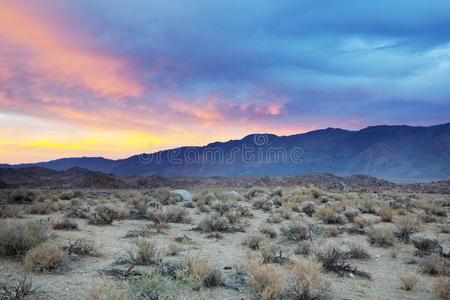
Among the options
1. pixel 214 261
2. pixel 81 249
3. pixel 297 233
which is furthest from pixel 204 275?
pixel 297 233

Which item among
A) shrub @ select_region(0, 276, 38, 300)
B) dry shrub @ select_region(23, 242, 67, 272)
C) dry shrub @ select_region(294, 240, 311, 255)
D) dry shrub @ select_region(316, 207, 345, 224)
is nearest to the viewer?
shrub @ select_region(0, 276, 38, 300)

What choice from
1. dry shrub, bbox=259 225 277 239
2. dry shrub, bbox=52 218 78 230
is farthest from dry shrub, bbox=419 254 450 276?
dry shrub, bbox=52 218 78 230

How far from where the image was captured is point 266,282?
7602 mm

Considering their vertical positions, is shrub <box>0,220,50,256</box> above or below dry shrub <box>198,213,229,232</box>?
above

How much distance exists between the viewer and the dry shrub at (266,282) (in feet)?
23.7

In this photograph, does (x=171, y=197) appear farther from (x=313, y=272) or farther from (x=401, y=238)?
(x=313, y=272)

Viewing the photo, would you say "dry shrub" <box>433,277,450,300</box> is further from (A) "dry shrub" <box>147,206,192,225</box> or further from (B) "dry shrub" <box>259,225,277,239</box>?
(A) "dry shrub" <box>147,206,192,225</box>

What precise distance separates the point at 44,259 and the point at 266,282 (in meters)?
4.46

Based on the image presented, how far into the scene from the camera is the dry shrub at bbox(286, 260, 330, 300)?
24.6ft

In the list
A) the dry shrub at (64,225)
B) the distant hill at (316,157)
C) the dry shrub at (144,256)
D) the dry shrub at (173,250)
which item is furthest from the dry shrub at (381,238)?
the distant hill at (316,157)

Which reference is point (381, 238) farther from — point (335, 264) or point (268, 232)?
point (335, 264)

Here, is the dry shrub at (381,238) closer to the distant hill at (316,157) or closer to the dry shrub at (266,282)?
the dry shrub at (266,282)

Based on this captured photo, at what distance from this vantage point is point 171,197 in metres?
28.5

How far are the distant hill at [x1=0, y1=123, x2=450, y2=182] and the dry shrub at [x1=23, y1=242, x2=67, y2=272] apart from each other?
398 feet
